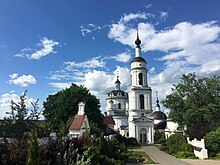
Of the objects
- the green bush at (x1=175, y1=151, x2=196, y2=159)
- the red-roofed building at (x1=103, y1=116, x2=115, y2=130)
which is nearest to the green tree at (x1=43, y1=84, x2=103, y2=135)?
the green bush at (x1=175, y1=151, x2=196, y2=159)

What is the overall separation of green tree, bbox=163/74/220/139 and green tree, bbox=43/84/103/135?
1216 centimetres

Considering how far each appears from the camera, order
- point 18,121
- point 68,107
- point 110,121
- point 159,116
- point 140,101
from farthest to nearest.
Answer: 1. point 110,121
2. point 159,116
3. point 140,101
4. point 68,107
5. point 18,121

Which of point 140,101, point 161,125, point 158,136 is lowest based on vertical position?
point 158,136

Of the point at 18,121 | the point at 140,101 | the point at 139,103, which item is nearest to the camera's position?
the point at 18,121

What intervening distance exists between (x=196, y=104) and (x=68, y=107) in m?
20.8

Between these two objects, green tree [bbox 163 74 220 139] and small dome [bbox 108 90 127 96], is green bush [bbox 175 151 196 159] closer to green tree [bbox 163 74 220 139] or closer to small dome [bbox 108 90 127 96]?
green tree [bbox 163 74 220 139]

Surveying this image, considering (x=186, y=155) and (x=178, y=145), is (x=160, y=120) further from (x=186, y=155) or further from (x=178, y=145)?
(x=186, y=155)

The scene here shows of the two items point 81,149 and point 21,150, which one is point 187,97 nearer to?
point 81,149

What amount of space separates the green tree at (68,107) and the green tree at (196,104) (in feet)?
39.9

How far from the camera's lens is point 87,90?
170ft

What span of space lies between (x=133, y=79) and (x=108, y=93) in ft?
91.0

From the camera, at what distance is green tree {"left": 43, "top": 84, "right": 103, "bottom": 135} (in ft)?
158

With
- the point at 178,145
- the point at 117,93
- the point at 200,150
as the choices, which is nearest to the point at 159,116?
the point at 117,93

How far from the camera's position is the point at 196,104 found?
4428 cm
